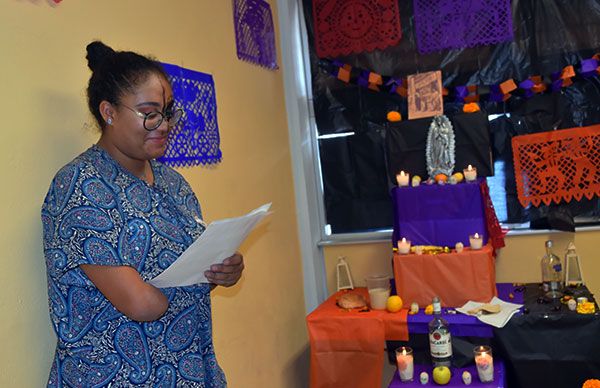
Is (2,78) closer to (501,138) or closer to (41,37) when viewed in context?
(41,37)

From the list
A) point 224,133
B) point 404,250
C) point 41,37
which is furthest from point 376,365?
point 41,37

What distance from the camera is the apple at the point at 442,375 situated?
2262mm

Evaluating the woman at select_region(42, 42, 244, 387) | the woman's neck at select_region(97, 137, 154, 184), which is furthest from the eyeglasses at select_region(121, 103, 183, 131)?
the woman's neck at select_region(97, 137, 154, 184)

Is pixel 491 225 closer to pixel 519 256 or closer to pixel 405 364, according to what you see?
pixel 519 256

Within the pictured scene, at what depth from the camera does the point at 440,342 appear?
2316mm

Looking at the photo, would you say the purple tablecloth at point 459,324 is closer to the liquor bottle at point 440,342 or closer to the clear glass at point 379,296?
the liquor bottle at point 440,342

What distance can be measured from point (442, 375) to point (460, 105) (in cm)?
141

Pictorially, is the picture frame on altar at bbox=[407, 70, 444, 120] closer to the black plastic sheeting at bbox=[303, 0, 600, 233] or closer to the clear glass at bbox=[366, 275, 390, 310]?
the black plastic sheeting at bbox=[303, 0, 600, 233]

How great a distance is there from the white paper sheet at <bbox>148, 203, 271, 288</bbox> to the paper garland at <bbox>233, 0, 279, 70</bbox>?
57.6 inches

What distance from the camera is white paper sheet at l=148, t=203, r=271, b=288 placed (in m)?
1.29

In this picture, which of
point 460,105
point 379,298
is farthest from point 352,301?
point 460,105

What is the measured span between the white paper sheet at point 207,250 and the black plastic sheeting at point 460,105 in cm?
164

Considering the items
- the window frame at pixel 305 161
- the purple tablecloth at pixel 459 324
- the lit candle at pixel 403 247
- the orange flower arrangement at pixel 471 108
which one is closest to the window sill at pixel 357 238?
the window frame at pixel 305 161

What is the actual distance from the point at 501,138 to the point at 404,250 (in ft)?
2.84
